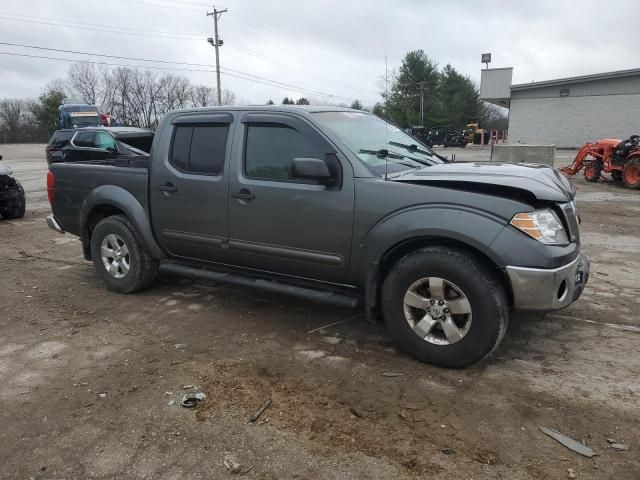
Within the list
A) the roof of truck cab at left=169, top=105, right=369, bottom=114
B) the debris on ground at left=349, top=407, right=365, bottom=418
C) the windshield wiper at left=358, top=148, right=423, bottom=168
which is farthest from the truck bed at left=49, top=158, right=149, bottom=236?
the debris on ground at left=349, top=407, right=365, bottom=418

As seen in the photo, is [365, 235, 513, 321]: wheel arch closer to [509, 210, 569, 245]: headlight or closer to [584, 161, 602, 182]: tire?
Result: [509, 210, 569, 245]: headlight

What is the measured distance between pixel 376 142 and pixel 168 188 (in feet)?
6.39

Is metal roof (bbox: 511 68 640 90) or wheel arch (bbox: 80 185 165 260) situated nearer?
wheel arch (bbox: 80 185 165 260)

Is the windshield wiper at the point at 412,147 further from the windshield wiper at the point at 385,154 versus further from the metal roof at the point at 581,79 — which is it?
the metal roof at the point at 581,79

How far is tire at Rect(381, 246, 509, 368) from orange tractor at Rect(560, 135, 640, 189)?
12.8 metres

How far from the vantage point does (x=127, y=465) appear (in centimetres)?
262

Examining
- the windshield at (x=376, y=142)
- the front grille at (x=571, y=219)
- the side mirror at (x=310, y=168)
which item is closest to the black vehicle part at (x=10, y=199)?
the windshield at (x=376, y=142)

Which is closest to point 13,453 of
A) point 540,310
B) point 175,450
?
point 175,450

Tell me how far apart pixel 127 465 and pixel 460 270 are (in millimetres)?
2252

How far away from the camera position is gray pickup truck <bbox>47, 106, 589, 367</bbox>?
10.9 ft

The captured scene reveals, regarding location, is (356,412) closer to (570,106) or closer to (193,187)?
(193,187)

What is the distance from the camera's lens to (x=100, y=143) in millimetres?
13109

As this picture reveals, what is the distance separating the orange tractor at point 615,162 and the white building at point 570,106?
1955 cm

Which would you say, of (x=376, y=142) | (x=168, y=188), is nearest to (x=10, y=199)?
(x=168, y=188)
